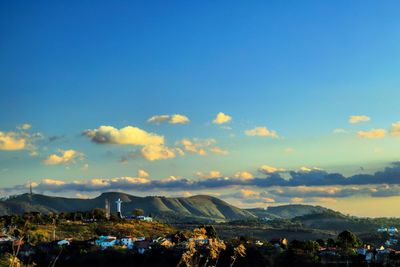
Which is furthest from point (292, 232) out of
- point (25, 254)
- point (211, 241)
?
point (211, 241)

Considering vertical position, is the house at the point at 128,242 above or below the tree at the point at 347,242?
above

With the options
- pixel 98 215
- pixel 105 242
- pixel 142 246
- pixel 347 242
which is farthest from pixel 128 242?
pixel 98 215

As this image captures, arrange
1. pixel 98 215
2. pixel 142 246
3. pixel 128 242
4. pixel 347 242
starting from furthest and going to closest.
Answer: pixel 98 215 < pixel 128 242 < pixel 347 242 < pixel 142 246

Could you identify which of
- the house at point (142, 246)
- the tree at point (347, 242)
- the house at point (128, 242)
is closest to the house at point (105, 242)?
the house at point (128, 242)

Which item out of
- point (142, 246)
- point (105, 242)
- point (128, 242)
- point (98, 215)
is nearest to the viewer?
point (142, 246)

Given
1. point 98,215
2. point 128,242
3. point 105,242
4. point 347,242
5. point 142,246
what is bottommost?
point 347,242

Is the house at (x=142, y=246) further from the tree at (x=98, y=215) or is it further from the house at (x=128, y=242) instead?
the tree at (x=98, y=215)

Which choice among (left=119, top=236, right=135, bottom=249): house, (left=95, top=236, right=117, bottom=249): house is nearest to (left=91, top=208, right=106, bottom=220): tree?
(left=119, top=236, right=135, bottom=249): house

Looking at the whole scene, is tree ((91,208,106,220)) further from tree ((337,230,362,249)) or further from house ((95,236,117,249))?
tree ((337,230,362,249))

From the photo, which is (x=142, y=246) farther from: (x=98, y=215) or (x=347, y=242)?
(x=98, y=215)

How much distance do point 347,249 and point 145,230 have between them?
4429 cm

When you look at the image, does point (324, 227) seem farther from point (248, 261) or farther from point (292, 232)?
point (248, 261)

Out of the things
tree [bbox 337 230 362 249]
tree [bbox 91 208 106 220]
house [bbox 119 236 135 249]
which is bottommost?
tree [bbox 337 230 362 249]

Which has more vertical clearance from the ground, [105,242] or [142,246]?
[105,242]
